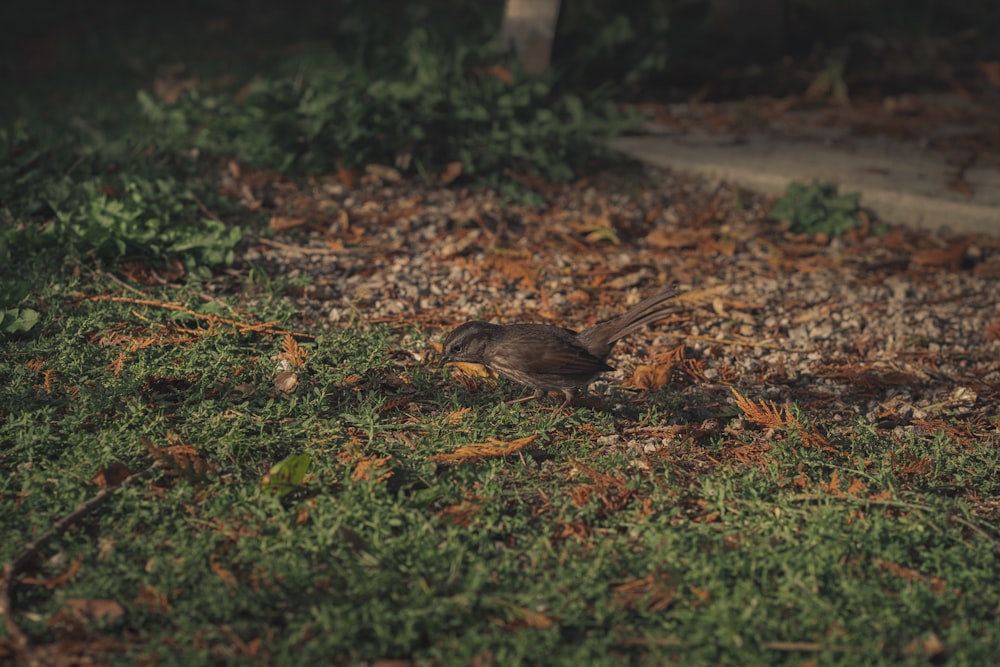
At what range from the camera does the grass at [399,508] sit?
3.16 metres

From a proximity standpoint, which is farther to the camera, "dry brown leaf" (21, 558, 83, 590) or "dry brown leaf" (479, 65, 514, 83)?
"dry brown leaf" (479, 65, 514, 83)

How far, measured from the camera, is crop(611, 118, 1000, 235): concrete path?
22.4ft

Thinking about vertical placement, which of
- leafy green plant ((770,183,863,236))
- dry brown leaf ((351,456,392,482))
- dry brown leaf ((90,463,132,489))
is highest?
leafy green plant ((770,183,863,236))

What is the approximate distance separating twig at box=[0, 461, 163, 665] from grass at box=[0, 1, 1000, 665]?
0.03 meters

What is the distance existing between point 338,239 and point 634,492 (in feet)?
10.1

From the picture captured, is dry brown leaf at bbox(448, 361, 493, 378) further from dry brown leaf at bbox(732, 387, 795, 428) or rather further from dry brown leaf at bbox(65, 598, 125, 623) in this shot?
dry brown leaf at bbox(65, 598, 125, 623)

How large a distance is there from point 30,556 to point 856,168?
592 cm

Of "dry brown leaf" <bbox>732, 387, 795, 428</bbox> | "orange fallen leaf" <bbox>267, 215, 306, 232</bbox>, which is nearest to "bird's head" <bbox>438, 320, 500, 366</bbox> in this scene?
"dry brown leaf" <bbox>732, 387, 795, 428</bbox>

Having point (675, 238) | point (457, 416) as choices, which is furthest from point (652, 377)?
point (675, 238)

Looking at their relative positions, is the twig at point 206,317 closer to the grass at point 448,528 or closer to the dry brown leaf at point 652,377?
the grass at point 448,528

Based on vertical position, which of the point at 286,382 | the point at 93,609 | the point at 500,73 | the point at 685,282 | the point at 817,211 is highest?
the point at 500,73

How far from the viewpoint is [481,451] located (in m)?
4.08

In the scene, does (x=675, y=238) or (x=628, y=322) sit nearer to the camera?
(x=628, y=322)

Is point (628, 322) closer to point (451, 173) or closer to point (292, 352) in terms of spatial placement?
point (292, 352)
